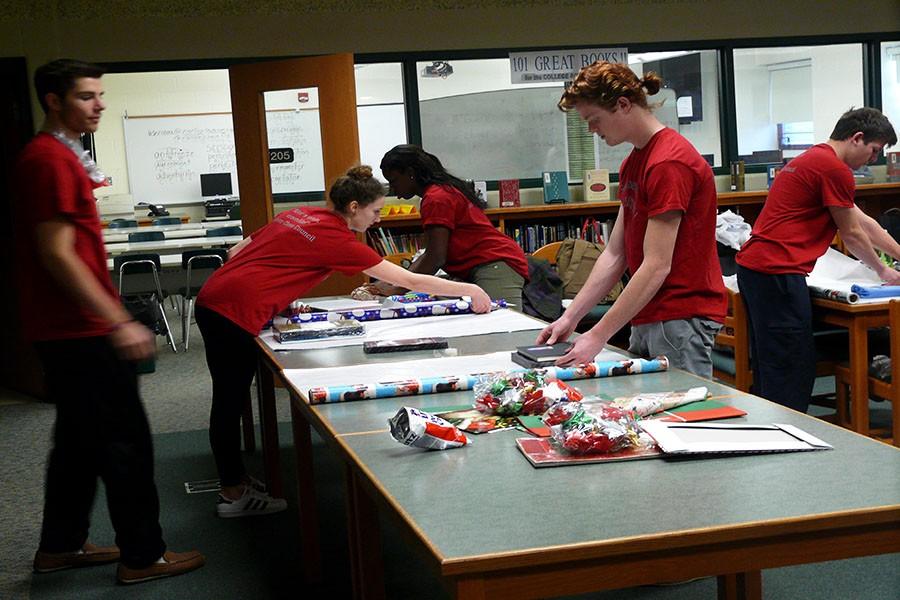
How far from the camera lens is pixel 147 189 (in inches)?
483

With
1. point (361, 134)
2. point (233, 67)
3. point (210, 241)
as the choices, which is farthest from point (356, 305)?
point (210, 241)

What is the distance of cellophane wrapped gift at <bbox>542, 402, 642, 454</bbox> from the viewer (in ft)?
6.03

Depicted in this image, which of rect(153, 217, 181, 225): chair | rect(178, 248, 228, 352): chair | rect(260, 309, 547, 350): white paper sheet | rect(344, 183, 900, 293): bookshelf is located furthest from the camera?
rect(153, 217, 181, 225): chair

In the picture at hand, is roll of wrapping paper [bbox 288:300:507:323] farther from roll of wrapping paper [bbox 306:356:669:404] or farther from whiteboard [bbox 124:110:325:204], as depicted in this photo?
whiteboard [bbox 124:110:325:204]

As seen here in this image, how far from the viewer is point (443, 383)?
8.29ft

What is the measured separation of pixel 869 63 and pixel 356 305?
5151 millimetres

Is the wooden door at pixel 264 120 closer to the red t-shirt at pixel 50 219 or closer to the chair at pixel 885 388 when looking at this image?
the chair at pixel 885 388

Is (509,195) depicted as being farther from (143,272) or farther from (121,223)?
(121,223)

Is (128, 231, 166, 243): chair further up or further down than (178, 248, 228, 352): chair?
further up

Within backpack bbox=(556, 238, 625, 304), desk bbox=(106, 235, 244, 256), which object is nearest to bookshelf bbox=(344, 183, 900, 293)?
backpack bbox=(556, 238, 625, 304)

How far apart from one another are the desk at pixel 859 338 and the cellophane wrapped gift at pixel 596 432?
2.51 m

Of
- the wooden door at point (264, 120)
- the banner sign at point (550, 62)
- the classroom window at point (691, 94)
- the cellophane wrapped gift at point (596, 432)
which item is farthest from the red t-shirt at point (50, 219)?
the classroom window at point (691, 94)

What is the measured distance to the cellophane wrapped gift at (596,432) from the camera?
6.03 ft

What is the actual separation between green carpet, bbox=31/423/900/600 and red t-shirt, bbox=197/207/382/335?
772 millimetres
